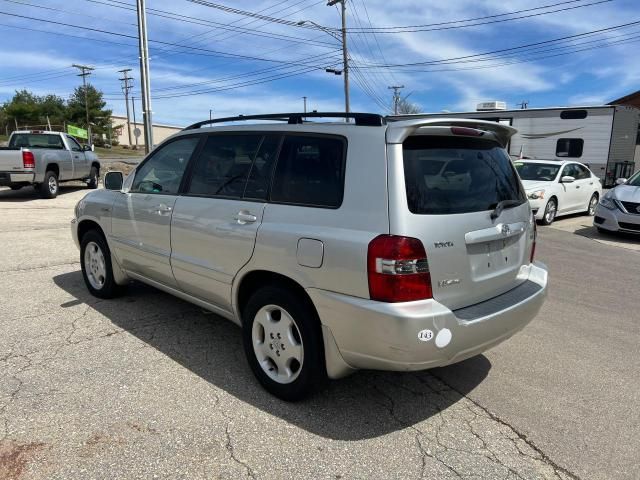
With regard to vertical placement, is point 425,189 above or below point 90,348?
above

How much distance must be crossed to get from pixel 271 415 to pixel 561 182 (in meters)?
11.6

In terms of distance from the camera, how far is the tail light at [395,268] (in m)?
2.65

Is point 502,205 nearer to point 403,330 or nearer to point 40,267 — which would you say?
point 403,330

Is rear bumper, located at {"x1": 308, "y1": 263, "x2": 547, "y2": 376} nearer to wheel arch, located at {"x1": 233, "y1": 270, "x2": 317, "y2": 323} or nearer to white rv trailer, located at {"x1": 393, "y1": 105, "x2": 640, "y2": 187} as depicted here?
wheel arch, located at {"x1": 233, "y1": 270, "x2": 317, "y2": 323}

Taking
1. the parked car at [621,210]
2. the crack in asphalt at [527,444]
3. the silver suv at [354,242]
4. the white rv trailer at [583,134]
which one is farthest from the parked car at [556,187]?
the crack in asphalt at [527,444]

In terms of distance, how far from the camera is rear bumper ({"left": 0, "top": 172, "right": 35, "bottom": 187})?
13.0 metres

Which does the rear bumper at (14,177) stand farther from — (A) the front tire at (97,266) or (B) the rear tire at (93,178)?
(A) the front tire at (97,266)

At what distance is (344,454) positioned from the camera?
109 inches

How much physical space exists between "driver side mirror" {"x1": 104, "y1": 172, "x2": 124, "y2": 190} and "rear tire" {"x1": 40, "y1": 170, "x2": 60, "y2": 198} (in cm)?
1086

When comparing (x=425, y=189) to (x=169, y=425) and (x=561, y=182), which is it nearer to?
(x=169, y=425)

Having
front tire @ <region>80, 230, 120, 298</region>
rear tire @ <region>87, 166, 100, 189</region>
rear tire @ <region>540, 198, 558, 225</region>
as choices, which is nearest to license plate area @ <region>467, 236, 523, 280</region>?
front tire @ <region>80, 230, 120, 298</region>

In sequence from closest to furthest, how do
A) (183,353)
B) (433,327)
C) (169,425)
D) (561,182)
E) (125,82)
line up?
(433,327), (169,425), (183,353), (561,182), (125,82)

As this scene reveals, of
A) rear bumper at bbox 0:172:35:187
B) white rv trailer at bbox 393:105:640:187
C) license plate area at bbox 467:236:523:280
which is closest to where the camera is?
license plate area at bbox 467:236:523:280

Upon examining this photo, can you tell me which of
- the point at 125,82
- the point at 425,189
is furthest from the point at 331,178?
the point at 125,82
